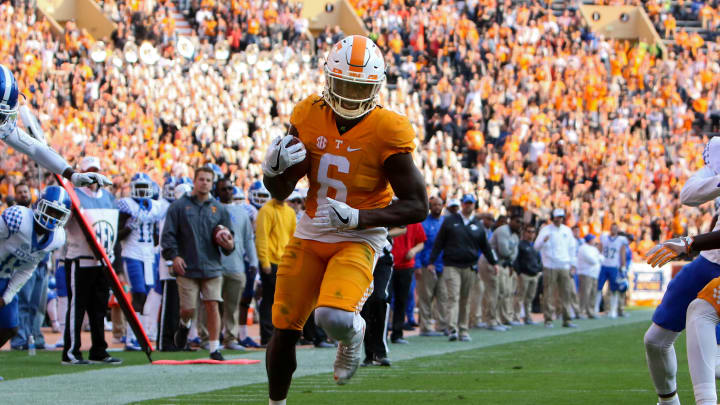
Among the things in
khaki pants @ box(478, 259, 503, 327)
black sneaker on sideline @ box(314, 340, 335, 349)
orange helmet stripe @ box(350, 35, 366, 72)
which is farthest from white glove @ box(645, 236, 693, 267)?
khaki pants @ box(478, 259, 503, 327)

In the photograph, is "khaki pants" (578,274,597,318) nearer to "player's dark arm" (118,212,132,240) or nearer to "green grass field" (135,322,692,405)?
"green grass field" (135,322,692,405)

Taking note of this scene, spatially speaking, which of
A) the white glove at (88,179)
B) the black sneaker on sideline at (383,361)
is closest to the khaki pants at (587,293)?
the black sneaker on sideline at (383,361)

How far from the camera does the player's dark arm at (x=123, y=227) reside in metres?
13.4

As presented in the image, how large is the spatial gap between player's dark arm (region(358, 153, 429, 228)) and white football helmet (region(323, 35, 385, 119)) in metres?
0.32

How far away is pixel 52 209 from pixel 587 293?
15.1 m

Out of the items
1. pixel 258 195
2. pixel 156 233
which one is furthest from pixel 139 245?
pixel 258 195

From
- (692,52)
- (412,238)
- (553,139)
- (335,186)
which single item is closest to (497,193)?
(553,139)

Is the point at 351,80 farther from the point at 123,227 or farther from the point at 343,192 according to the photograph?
the point at 123,227

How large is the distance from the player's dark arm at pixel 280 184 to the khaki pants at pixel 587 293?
58.0 ft

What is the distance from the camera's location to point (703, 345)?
22.2ft

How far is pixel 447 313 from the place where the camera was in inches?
672

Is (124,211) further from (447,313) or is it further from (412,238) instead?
(447,313)

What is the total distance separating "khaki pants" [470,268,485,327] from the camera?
1898cm

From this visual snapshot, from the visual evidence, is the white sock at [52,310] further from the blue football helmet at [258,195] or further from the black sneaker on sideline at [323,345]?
the black sneaker on sideline at [323,345]
